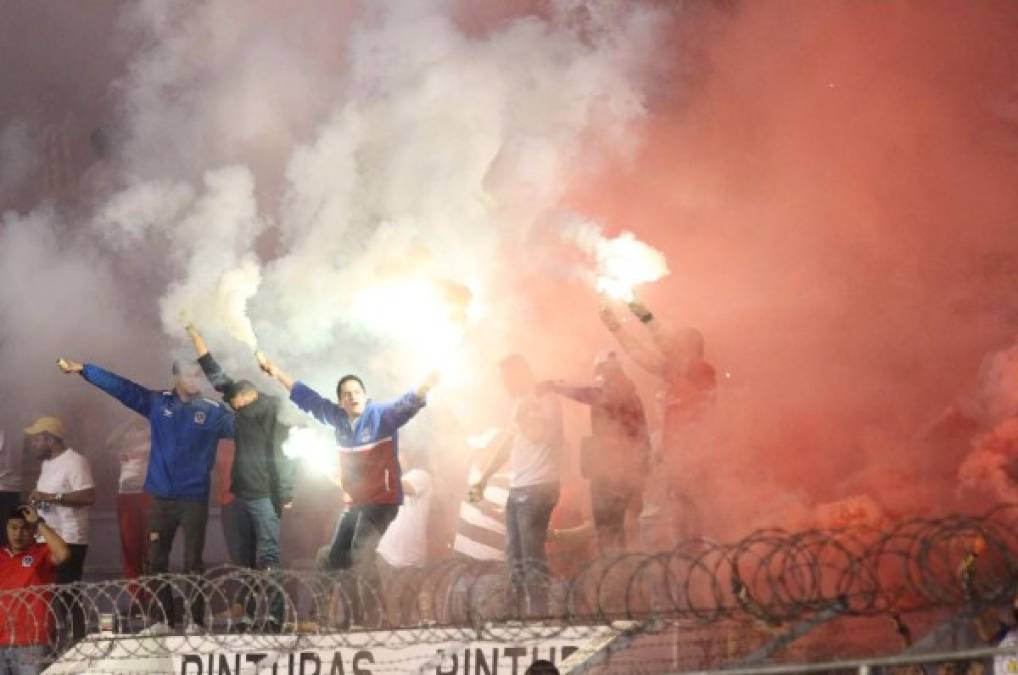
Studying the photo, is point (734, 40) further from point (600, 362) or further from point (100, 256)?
point (100, 256)

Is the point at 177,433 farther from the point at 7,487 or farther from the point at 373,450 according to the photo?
the point at 7,487

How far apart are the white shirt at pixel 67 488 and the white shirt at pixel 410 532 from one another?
8.68ft

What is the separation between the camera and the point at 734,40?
633 inches

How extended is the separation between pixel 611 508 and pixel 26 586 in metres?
4.65

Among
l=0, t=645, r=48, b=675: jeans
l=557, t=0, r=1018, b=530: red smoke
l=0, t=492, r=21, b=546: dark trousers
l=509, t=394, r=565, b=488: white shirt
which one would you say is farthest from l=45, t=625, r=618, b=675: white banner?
l=0, t=492, r=21, b=546: dark trousers

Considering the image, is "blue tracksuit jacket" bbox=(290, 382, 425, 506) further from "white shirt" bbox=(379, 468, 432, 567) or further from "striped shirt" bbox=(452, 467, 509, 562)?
"striped shirt" bbox=(452, 467, 509, 562)

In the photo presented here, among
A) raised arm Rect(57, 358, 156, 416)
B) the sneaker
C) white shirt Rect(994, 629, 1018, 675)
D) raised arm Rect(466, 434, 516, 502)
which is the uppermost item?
raised arm Rect(57, 358, 156, 416)

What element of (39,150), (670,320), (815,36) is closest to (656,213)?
(670,320)

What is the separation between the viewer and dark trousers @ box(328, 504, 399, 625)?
41.0 ft

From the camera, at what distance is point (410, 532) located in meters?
14.3

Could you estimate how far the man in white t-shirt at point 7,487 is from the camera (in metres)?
16.4

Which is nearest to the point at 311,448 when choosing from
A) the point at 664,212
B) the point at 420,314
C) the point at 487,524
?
the point at 420,314

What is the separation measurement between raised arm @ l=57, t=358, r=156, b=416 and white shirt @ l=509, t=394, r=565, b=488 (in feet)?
10.6

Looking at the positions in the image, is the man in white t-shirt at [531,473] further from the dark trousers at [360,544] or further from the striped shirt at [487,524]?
the dark trousers at [360,544]
